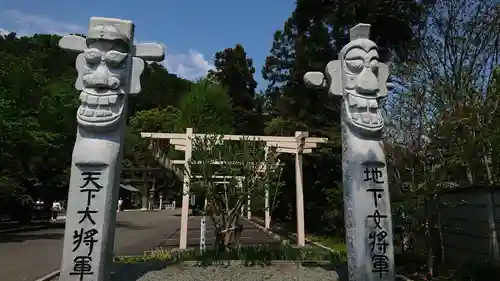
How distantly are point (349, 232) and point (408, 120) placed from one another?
13.8 feet

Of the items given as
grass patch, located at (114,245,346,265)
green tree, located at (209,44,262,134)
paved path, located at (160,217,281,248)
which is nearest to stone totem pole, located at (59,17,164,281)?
grass patch, located at (114,245,346,265)

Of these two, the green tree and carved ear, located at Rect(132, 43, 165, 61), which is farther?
the green tree

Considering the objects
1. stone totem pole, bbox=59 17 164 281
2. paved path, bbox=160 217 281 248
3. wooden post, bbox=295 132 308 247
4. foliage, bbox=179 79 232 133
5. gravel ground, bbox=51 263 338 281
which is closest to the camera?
stone totem pole, bbox=59 17 164 281

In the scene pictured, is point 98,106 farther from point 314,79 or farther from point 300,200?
point 300,200

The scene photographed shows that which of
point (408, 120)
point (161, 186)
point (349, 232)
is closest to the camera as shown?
point (349, 232)

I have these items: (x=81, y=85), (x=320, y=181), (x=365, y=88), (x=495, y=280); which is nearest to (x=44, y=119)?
(x=320, y=181)

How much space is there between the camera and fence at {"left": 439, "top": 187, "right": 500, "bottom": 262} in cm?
775

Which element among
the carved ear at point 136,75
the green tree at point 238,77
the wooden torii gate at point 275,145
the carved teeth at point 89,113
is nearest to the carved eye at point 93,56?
the carved ear at point 136,75

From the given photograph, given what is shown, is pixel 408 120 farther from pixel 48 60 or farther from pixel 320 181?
pixel 48 60

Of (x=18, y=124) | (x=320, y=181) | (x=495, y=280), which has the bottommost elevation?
(x=495, y=280)

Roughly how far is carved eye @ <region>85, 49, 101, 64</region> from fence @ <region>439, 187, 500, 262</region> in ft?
21.5

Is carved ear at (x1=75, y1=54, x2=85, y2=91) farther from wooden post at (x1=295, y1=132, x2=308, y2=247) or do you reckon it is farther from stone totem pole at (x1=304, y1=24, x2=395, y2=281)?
wooden post at (x1=295, y1=132, x2=308, y2=247)

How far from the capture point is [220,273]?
6.87 m

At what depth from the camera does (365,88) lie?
6.05m
